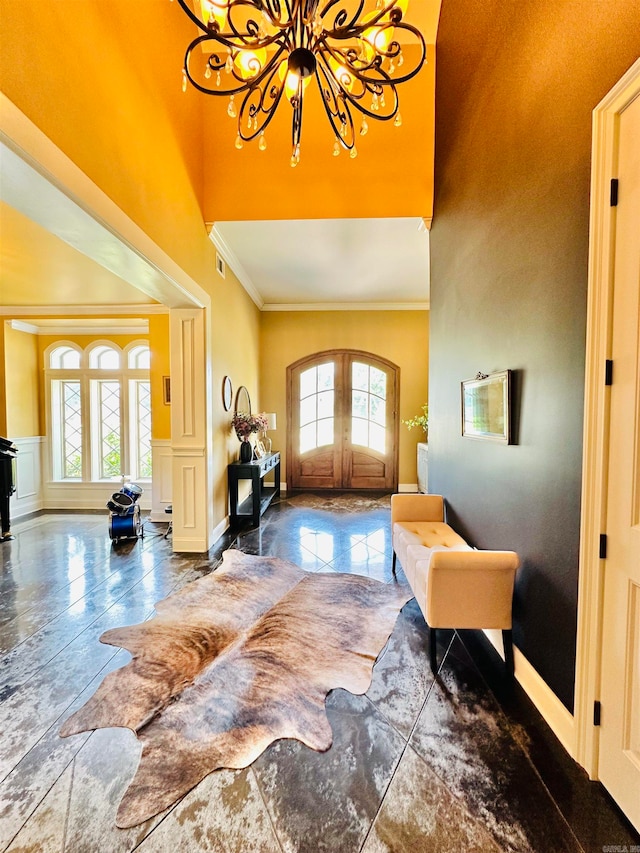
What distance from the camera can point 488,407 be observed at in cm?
232

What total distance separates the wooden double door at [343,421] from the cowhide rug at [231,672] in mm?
3584

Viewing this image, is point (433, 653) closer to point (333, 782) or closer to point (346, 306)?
point (333, 782)

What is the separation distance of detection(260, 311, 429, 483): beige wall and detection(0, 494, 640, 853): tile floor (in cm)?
447

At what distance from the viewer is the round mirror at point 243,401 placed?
16.8ft

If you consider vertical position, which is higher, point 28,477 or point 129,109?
point 129,109

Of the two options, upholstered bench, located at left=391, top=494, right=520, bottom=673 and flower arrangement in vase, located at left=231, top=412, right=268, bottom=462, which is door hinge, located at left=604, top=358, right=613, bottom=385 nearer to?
upholstered bench, located at left=391, top=494, right=520, bottom=673

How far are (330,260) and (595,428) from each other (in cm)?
416

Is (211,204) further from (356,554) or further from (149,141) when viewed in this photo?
(356,554)

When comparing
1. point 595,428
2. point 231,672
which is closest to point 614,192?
point 595,428

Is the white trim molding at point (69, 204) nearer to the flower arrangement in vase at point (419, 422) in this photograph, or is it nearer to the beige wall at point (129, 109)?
the beige wall at point (129, 109)

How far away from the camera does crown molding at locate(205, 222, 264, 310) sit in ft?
12.8

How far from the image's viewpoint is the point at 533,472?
1.83m

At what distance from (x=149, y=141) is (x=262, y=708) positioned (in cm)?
380

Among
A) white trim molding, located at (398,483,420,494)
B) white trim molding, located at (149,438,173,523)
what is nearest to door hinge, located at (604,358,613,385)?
white trim molding, located at (149,438,173,523)
